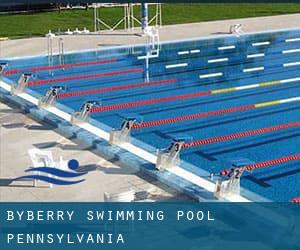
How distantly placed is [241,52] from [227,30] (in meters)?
3.68

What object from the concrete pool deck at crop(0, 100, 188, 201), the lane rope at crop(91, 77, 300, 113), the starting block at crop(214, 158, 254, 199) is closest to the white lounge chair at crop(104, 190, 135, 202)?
the concrete pool deck at crop(0, 100, 188, 201)

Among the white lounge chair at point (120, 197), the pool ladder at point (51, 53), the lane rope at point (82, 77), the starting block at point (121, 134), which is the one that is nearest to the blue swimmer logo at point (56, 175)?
the white lounge chair at point (120, 197)

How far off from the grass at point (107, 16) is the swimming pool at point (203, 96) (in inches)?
182

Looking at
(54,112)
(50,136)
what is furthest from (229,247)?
(54,112)

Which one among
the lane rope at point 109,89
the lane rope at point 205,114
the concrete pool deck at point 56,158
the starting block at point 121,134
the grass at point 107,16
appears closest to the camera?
the concrete pool deck at point 56,158

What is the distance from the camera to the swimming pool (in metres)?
9.47

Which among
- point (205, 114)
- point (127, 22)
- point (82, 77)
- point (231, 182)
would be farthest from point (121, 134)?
point (127, 22)

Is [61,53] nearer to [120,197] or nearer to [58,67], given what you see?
[58,67]

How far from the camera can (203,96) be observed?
521 inches

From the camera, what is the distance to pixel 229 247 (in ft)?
20.7

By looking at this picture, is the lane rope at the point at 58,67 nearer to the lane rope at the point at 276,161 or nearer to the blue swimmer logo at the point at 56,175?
the blue swimmer logo at the point at 56,175

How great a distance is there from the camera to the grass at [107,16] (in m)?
22.4

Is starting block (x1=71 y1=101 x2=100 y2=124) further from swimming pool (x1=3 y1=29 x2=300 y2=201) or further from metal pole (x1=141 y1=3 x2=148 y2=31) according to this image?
metal pole (x1=141 y1=3 x2=148 y2=31)

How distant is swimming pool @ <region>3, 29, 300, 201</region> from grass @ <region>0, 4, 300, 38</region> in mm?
4613
